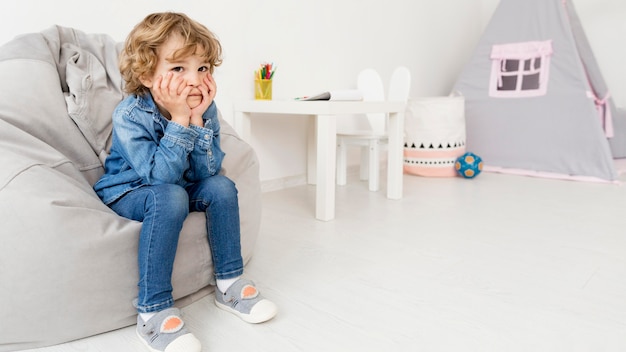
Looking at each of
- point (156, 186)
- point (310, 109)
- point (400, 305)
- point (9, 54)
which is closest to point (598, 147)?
point (310, 109)

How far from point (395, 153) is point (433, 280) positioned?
37.7 inches

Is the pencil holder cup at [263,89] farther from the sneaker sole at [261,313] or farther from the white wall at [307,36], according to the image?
the sneaker sole at [261,313]

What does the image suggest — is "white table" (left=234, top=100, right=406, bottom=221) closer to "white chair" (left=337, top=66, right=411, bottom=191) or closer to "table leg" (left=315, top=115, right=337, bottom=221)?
"table leg" (left=315, top=115, right=337, bottom=221)

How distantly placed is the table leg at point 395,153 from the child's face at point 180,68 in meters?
1.20

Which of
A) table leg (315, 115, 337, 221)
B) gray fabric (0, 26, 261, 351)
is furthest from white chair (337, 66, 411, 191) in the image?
gray fabric (0, 26, 261, 351)

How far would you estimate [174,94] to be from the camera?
38.6 inches

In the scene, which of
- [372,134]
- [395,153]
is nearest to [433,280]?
[395,153]

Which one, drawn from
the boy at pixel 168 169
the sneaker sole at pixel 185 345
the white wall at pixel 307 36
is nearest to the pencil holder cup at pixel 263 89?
the white wall at pixel 307 36

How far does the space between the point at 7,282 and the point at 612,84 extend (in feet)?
12.4

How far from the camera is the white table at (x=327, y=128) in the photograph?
1.68 m

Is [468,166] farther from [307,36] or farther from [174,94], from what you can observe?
[174,94]

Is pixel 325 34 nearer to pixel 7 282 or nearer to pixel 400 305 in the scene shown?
pixel 400 305

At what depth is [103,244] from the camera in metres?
0.89

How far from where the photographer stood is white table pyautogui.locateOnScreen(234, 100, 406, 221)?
168 centimetres
